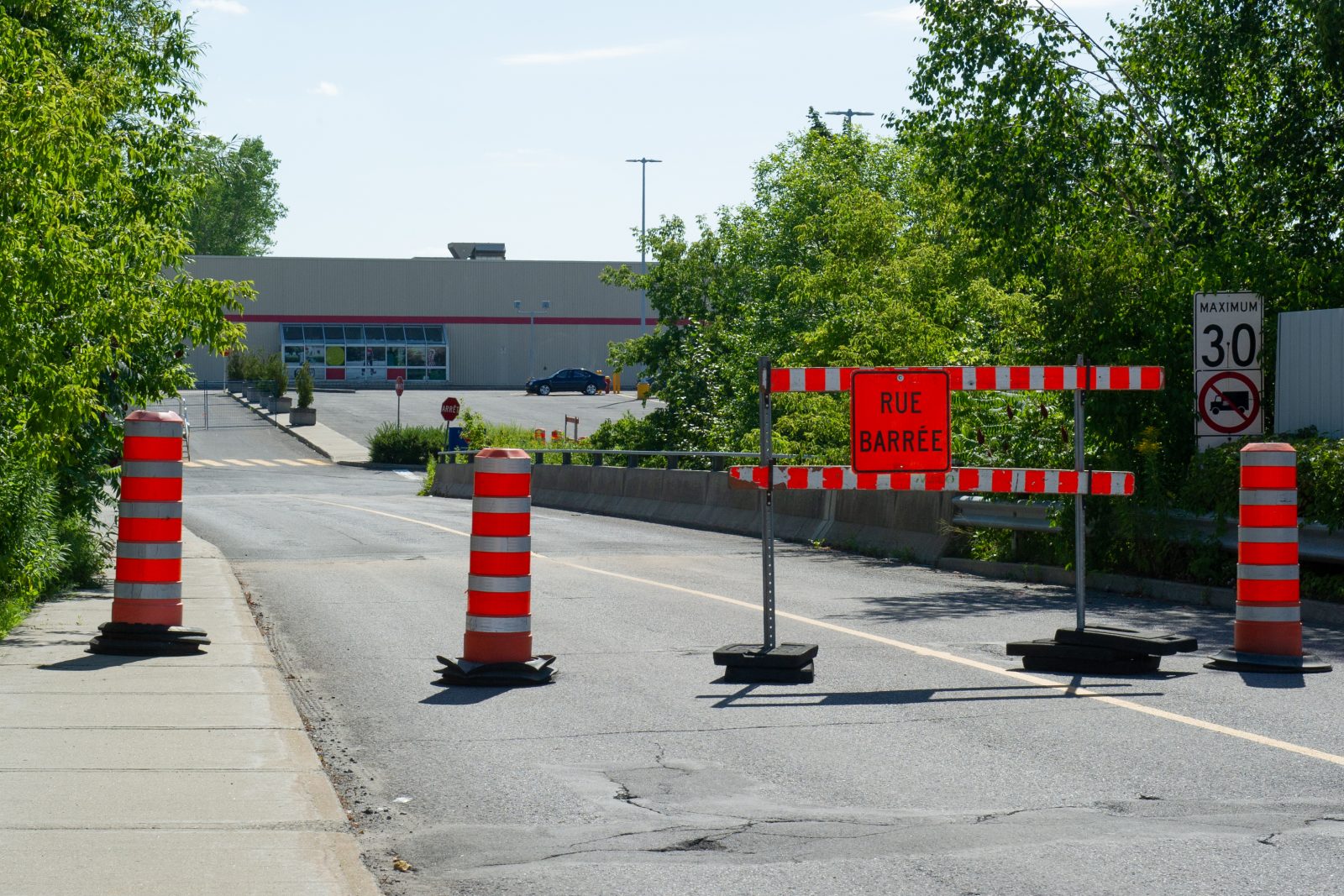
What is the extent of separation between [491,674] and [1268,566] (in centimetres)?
476

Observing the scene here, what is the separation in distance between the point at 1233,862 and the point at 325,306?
101745mm

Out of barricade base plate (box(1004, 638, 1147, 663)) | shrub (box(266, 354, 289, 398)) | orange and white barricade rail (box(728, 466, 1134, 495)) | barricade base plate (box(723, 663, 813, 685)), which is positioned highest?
shrub (box(266, 354, 289, 398))

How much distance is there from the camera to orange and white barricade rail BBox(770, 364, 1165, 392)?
976 centimetres

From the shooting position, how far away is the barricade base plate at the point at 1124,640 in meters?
9.76

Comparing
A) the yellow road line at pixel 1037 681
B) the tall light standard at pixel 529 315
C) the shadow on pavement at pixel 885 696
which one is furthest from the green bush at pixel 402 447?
the shadow on pavement at pixel 885 696

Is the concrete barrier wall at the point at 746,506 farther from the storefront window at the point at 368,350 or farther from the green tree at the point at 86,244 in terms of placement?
the storefront window at the point at 368,350

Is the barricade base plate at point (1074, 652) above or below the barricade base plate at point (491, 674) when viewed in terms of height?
above

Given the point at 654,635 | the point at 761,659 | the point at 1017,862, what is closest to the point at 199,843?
the point at 1017,862

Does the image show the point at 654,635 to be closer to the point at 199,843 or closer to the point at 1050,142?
the point at 199,843

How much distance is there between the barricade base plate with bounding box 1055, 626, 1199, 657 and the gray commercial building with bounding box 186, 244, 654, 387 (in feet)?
310

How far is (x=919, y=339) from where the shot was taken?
22500 millimetres

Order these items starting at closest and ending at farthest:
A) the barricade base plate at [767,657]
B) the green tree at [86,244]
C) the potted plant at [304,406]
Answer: the barricade base plate at [767,657], the green tree at [86,244], the potted plant at [304,406]

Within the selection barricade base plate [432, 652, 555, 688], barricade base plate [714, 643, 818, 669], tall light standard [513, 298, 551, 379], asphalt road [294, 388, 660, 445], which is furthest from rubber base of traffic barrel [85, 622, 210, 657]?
tall light standard [513, 298, 551, 379]

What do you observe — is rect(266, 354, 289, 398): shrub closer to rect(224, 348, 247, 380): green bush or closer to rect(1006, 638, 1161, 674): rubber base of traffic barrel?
rect(224, 348, 247, 380): green bush
